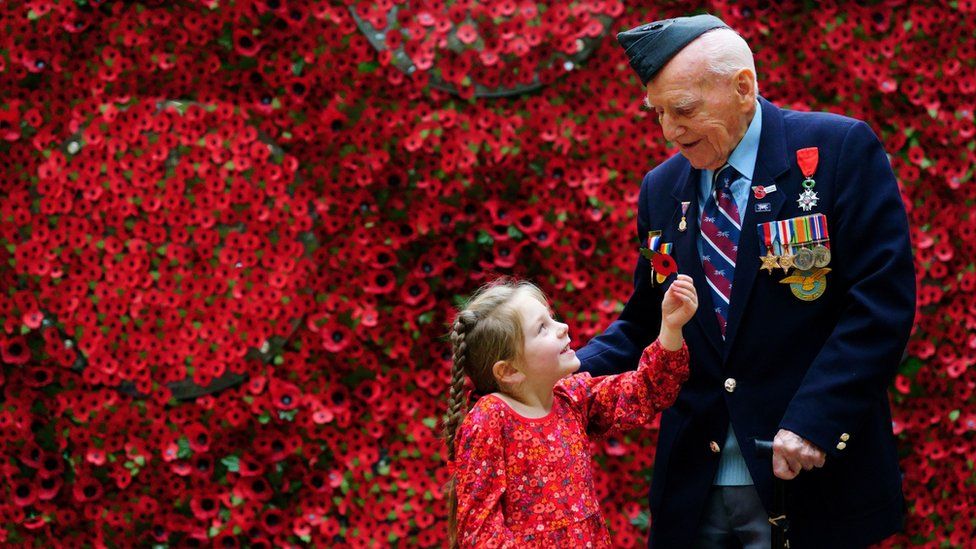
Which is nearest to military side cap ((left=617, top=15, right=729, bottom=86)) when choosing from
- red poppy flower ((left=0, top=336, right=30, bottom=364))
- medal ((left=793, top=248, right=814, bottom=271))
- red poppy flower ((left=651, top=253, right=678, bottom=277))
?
red poppy flower ((left=651, top=253, right=678, bottom=277))

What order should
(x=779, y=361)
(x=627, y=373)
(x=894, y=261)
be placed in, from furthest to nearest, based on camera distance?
(x=627, y=373) < (x=779, y=361) < (x=894, y=261)

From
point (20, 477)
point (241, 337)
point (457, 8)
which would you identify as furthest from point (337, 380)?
point (457, 8)

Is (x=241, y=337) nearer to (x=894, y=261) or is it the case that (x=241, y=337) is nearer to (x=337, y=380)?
(x=337, y=380)

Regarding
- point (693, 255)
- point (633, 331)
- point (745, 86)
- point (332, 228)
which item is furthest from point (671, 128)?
point (332, 228)

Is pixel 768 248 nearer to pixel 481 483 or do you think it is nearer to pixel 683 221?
pixel 683 221

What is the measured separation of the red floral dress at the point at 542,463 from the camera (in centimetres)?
230

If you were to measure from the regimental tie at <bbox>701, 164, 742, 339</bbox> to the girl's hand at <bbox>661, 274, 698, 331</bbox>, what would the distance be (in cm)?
8

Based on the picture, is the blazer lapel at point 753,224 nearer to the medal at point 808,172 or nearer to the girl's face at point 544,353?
the medal at point 808,172

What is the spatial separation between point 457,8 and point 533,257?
96cm

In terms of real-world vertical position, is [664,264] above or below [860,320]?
above

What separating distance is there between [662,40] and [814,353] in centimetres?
75

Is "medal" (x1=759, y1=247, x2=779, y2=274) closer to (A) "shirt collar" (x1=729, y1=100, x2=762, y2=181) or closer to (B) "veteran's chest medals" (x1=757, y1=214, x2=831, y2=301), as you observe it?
(B) "veteran's chest medals" (x1=757, y1=214, x2=831, y2=301)

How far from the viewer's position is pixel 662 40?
2.41 metres

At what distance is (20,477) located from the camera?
3.97 meters
